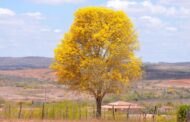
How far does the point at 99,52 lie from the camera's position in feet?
181

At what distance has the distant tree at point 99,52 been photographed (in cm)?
5416

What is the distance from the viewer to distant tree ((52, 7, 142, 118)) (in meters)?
54.2

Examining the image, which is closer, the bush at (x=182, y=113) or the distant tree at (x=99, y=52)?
the bush at (x=182, y=113)

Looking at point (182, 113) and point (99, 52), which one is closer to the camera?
point (182, 113)

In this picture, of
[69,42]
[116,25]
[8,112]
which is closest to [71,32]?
[69,42]

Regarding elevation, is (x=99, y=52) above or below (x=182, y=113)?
above

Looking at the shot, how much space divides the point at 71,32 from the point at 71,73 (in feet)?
14.5

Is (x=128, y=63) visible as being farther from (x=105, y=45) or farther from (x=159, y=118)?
(x=159, y=118)

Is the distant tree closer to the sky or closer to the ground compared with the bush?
closer to the sky

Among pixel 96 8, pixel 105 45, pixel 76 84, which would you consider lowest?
pixel 76 84

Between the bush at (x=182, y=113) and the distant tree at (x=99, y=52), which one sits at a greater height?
the distant tree at (x=99, y=52)

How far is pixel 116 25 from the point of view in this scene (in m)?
54.3

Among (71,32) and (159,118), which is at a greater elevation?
(71,32)

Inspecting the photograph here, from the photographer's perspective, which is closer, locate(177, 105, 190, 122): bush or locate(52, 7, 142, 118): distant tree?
locate(177, 105, 190, 122): bush
